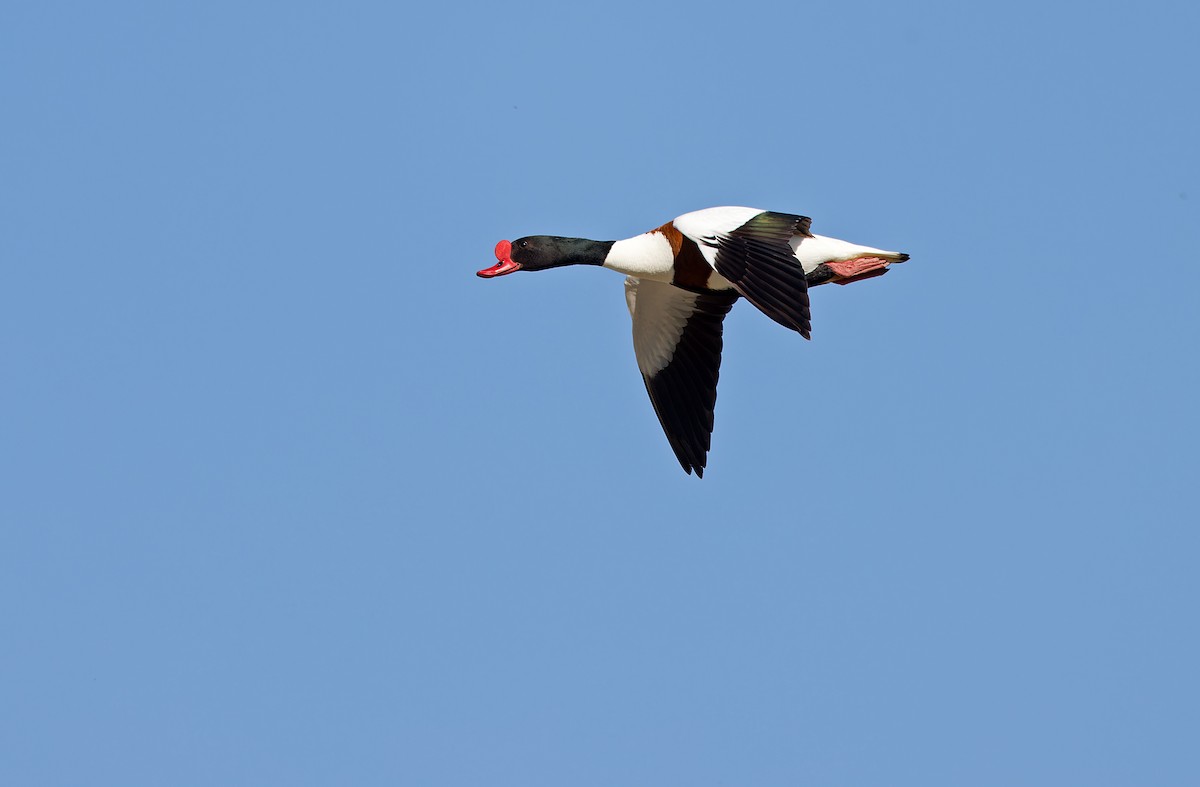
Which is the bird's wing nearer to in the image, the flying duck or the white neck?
the flying duck

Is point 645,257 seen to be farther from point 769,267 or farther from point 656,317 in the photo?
point 769,267

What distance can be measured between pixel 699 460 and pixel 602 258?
2057mm

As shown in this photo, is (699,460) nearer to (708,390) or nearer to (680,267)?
(708,390)

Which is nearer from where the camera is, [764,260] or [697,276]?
[764,260]

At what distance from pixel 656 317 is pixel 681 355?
1.32 feet

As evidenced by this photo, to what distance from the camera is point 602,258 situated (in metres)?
14.1

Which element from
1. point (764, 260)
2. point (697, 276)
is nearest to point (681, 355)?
point (697, 276)

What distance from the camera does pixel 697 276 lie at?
45.3ft

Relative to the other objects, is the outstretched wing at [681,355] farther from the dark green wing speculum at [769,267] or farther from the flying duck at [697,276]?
the dark green wing speculum at [769,267]

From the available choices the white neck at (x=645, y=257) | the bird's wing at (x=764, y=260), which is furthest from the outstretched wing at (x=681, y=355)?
the bird's wing at (x=764, y=260)

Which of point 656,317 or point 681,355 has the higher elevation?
point 656,317

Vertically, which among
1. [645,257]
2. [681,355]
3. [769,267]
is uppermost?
[645,257]

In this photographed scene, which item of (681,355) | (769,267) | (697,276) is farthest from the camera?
(681,355)

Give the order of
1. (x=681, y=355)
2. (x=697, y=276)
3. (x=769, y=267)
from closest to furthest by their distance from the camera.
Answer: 1. (x=769, y=267)
2. (x=697, y=276)
3. (x=681, y=355)
